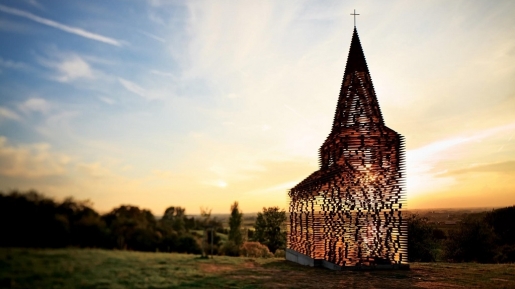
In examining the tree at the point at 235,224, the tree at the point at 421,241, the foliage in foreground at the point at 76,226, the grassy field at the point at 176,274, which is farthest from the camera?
the tree at the point at 421,241

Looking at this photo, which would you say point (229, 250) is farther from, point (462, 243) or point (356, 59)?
point (462, 243)

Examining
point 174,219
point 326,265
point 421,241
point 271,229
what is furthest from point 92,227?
point 271,229

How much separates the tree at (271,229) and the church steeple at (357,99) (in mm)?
16637

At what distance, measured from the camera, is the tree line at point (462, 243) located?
23.4 m

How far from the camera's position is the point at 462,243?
2480cm

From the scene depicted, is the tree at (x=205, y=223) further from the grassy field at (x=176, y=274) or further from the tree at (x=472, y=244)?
the tree at (x=472, y=244)

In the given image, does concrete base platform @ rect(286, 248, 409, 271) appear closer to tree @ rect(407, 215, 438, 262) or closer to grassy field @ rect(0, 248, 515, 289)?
grassy field @ rect(0, 248, 515, 289)

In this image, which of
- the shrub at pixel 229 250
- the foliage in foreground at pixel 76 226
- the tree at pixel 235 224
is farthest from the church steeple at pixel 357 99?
the foliage in foreground at pixel 76 226

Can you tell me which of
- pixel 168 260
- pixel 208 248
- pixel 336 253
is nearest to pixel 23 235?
pixel 168 260

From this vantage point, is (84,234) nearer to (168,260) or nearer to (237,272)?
(168,260)

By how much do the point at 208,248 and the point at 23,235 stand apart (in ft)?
19.2

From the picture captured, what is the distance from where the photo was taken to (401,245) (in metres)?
14.6

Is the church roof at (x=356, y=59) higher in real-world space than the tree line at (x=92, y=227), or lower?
higher

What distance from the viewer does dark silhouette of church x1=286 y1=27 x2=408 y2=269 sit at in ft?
47.3
